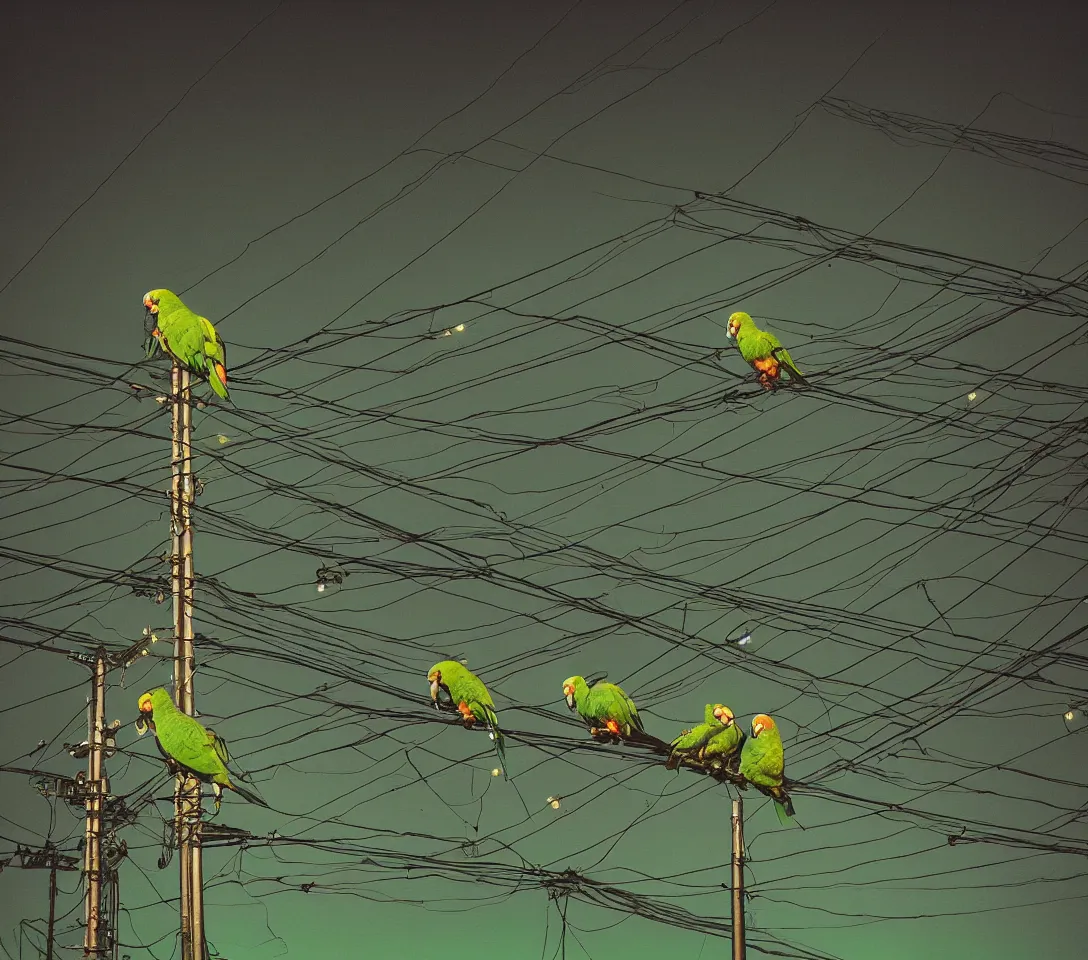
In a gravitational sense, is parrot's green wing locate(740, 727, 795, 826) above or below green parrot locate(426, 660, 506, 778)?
below

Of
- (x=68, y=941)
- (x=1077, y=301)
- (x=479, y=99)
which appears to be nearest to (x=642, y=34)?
(x=479, y=99)

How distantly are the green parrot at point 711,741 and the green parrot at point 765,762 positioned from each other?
113mm

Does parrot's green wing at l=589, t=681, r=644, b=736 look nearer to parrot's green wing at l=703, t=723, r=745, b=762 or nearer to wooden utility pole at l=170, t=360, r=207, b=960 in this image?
parrot's green wing at l=703, t=723, r=745, b=762

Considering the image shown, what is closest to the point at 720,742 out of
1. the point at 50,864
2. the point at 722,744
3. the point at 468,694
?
the point at 722,744

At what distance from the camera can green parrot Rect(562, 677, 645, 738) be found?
8906mm

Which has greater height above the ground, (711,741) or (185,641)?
(185,641)

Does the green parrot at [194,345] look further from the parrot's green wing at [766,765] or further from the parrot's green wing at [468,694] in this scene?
the parrot's green wing at [766,765]

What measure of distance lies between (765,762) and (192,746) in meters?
3.50

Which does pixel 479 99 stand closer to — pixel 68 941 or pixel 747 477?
pixel 747 477

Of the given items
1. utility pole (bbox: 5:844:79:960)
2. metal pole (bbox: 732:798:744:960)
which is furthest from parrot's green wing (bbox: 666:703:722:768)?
utility pole (bbox: 5:844:79:960)

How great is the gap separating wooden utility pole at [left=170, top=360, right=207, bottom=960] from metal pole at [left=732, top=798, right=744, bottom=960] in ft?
10.6

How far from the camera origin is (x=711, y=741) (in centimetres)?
891

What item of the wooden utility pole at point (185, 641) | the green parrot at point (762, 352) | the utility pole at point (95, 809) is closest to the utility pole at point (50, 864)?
the utility pole at point (95, 809)

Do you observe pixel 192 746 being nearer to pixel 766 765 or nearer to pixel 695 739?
pixel 695 739
